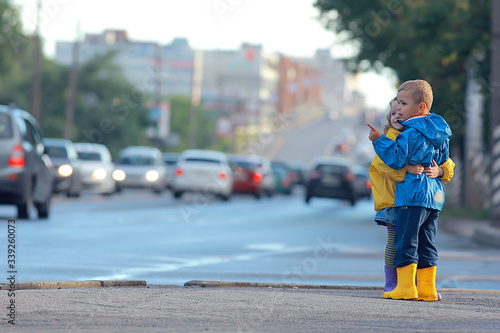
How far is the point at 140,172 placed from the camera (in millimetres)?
40688

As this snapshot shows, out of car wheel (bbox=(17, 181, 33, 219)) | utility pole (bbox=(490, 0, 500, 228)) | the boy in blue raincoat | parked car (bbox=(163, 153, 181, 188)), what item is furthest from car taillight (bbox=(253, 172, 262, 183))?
the boy in blue raincoat

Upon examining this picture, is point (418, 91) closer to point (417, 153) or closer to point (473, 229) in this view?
point (417, 153)

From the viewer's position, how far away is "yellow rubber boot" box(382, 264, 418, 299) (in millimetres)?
7574

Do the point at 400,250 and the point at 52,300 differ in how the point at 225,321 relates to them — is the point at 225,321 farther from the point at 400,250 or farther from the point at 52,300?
the point at 400,250

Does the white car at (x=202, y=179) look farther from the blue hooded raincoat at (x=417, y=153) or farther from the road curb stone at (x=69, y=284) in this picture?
the blue hooded raincoat at (x=417, y=153)

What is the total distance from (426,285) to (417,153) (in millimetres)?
937

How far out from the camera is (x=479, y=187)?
31.1m

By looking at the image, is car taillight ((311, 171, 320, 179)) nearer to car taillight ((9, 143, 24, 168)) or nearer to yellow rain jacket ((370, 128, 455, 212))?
car taillight ((9, 143, 24, 168))

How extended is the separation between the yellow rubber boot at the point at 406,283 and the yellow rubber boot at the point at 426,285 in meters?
0.08

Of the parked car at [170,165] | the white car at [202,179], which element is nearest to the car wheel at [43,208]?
the white car at [202,179]

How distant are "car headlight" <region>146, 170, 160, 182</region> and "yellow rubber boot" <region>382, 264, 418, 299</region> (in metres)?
33.0

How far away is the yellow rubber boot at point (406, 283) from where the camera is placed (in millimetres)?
7574

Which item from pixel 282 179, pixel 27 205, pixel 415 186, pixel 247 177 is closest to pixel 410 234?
pixel 415 186

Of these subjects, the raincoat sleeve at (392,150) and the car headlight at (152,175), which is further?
the car headlight at (152,175)
